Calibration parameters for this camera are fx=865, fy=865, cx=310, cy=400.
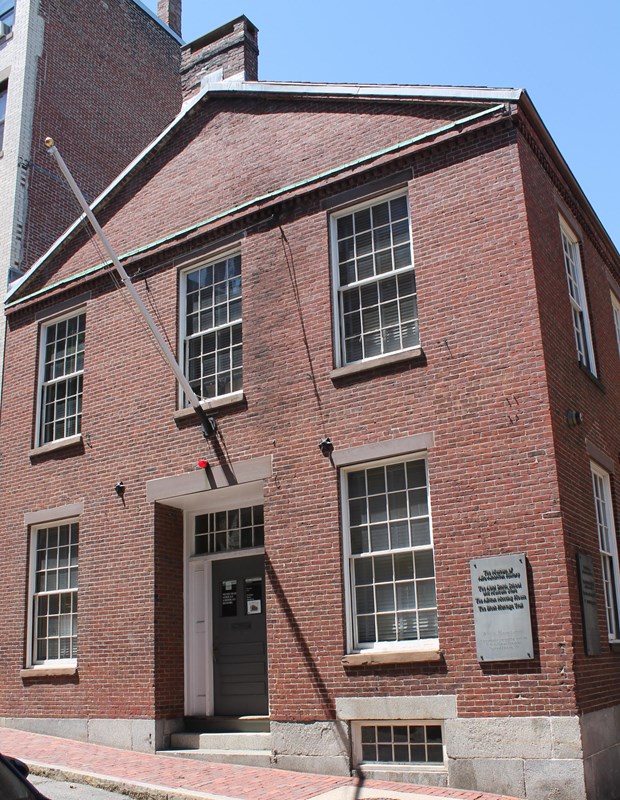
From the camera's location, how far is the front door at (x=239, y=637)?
494 inches

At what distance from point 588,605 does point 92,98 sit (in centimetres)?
1683

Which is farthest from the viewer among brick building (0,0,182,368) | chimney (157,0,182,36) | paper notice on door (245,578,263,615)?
chimney (157,0,182,36)

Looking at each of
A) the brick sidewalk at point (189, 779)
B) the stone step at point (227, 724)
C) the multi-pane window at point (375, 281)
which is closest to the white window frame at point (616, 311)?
the multi-pane window at point (375, 281)

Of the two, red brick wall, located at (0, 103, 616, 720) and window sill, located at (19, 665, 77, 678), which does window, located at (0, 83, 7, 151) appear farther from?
window sill, located at (19, 665, 77, 678)

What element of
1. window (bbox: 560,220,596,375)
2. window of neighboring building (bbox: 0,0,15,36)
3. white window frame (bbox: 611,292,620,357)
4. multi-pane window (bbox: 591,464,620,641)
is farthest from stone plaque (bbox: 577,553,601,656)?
window of neighboring building (bbox: 0,0,15,36)

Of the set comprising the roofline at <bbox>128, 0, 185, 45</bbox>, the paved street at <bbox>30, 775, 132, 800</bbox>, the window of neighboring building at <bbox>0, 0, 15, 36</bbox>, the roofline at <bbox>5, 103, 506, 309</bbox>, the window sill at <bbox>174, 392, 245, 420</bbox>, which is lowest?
the paved street at <bbox>30, 775, 132, 800</bbox>

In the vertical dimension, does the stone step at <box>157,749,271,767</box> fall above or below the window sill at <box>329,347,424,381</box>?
below

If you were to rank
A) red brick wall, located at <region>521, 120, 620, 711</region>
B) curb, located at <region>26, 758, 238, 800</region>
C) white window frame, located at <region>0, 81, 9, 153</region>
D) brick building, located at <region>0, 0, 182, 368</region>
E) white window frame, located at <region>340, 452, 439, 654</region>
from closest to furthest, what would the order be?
curb, located at <region>26, 758, 238, 800</region>, red brick wall, located at <region>521, 120, 620, 711</region>, white window frame, located at <region>340, 452, 439, 654</region>, brick building, located at <region>0, 0, 182, 368</region>, white window frame, located at <region>0, 81, 9, 153</region>

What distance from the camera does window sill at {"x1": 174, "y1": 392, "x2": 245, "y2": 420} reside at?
12.7 meters

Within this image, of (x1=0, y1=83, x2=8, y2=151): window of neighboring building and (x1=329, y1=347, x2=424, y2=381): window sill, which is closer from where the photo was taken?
(x1=329, y1=347, x2=424, y2=381): window sill

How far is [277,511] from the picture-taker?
11844 mm

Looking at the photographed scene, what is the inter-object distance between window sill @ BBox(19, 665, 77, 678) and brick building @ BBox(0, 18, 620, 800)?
47 mm

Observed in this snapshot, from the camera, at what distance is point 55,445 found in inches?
584

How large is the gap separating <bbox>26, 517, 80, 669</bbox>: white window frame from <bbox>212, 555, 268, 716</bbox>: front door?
247cm
